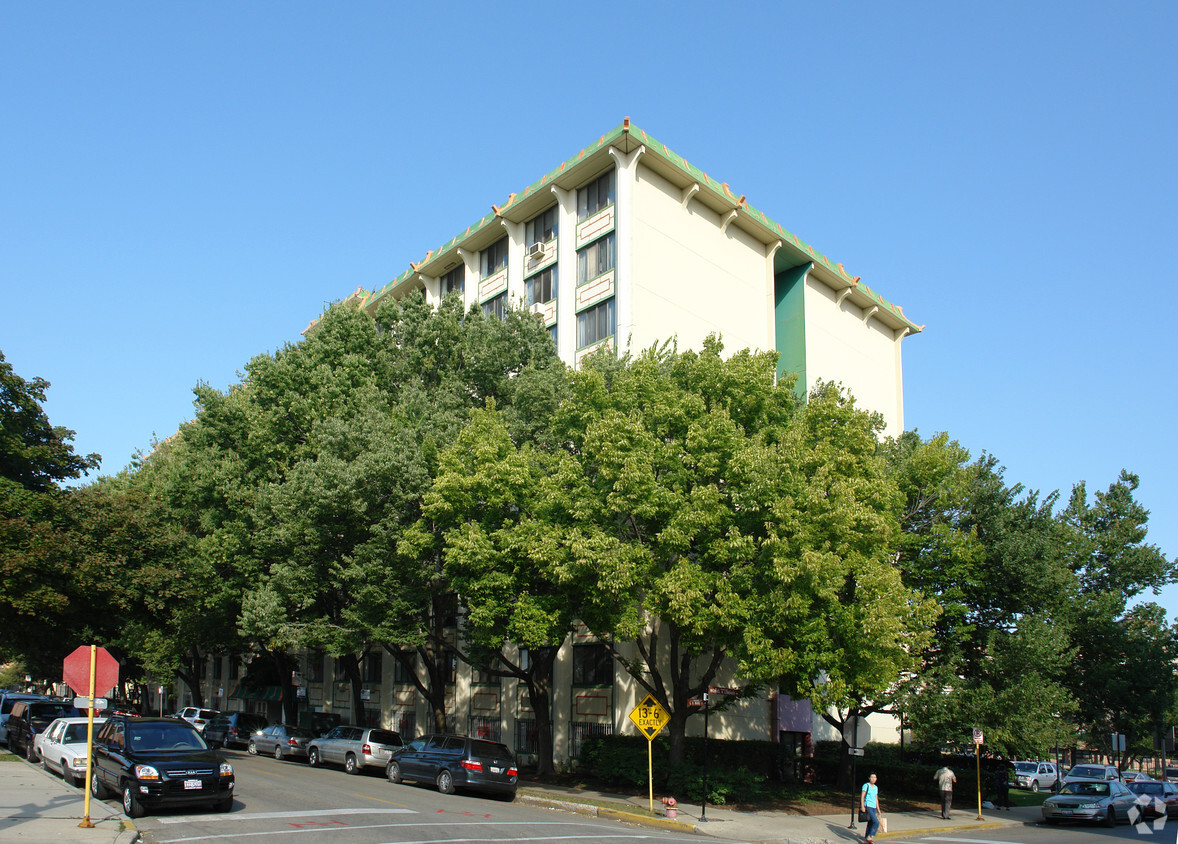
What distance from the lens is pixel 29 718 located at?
1190 inches

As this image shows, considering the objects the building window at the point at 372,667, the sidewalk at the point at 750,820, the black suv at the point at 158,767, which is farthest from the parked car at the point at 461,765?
the building window at the point at 372,667

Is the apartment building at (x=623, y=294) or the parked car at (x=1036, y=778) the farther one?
the parked car at (x=1036, y=778)

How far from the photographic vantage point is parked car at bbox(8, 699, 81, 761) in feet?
96.8

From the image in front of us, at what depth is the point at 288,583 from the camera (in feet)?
89.1

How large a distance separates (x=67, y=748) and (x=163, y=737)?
17.9 feet

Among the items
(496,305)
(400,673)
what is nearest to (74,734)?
(400,673)

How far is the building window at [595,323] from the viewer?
37.3 metres

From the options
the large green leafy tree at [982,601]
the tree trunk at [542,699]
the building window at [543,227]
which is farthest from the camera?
the building window at [543,227]

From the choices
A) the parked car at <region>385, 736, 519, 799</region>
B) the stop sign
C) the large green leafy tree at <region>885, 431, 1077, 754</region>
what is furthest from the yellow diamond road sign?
the stop sign

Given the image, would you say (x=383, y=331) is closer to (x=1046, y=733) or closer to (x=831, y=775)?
(x=831, y=775)

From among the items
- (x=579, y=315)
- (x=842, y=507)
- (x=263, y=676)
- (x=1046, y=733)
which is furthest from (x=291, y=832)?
(x=263, y=676)

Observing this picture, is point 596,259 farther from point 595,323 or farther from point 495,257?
point 495,257

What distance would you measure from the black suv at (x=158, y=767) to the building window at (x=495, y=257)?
99.2 feet

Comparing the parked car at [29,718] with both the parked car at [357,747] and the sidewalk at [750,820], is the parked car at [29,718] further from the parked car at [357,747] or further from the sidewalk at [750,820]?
the sidewalk at [750,820]
